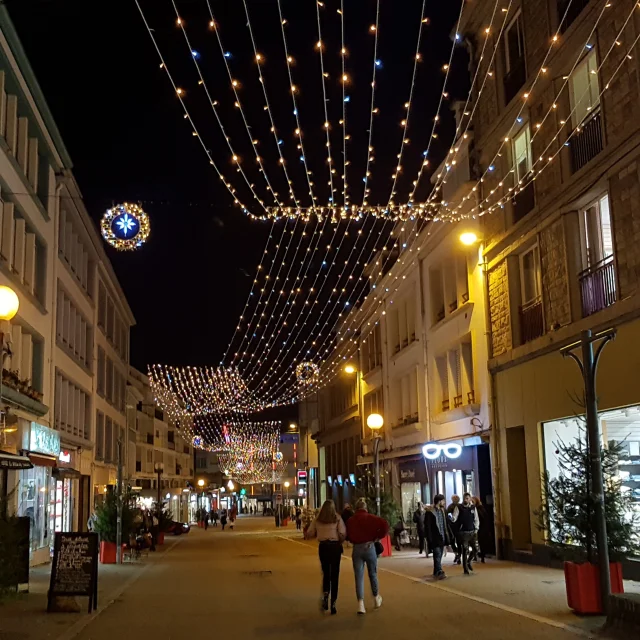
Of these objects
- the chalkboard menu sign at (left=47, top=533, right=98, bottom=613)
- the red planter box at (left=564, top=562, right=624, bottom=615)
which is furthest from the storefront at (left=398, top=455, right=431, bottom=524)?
the red planter box at (left=564, top=562, right=624, bottom=615)

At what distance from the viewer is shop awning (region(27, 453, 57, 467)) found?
72.7 ft

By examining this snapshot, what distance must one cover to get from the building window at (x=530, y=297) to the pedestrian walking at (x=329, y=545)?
902 cm

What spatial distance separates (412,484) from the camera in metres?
32.8

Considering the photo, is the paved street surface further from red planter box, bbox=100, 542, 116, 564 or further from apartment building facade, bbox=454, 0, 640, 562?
red planter box, bbox=100, 542, 116, 564

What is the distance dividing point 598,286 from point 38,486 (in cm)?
1708

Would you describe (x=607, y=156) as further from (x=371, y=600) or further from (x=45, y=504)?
(x=45, y=504)

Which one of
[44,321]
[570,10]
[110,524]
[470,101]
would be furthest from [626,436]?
[44,321]

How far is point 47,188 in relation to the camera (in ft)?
87.5

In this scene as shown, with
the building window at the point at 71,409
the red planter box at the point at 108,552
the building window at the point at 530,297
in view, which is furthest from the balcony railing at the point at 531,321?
the building window at the point at 71,409

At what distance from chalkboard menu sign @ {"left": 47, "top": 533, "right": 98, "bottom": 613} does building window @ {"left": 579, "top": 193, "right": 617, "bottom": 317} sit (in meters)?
10.5

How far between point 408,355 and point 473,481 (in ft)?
26.6

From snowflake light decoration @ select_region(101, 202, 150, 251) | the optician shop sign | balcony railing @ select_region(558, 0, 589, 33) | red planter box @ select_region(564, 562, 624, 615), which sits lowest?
red planter box @ select_region(564, 562, 624, 615)

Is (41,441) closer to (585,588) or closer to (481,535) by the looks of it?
(481,535)

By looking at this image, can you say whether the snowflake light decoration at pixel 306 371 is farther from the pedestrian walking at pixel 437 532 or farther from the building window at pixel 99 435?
the pedestrian walking at pixel 437 532
